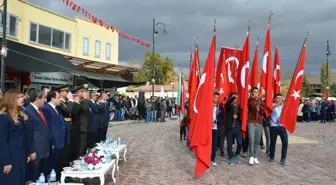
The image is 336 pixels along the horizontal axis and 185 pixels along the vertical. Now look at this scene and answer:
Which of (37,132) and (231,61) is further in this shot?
(231,61)

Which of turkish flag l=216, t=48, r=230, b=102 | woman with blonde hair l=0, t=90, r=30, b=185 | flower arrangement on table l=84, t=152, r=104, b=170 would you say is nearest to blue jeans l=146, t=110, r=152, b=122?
turkish flag l=216, t=48, r=230, b=102

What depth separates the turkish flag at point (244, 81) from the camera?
10.5 metres

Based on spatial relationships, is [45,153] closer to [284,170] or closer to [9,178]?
[9,178]

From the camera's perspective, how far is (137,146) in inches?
559

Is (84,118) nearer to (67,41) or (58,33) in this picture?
(58,33)

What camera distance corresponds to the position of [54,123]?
702 centimetres

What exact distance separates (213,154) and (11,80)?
13.1 metres

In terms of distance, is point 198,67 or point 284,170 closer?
point 284,170

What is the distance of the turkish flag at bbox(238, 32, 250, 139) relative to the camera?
10.5 m

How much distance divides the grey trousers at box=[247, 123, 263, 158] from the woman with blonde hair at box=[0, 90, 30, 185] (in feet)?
22.5

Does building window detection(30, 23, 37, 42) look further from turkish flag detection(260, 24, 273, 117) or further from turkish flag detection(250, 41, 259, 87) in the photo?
turkish flag detection(260, 24, 273, 117)

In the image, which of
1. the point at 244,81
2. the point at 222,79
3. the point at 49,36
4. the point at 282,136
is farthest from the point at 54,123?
the point at 49,36

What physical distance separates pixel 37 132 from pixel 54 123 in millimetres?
583

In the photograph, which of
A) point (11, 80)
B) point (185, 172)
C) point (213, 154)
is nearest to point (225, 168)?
point (213, 154)
